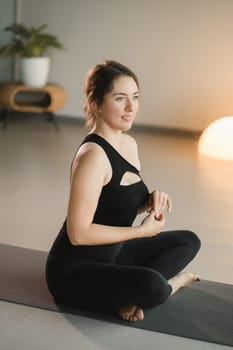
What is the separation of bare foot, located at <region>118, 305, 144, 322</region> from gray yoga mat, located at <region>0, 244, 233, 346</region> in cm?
2

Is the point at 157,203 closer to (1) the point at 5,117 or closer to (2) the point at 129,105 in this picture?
(2) the point at 129,105

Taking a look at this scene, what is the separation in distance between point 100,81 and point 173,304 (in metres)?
0.89

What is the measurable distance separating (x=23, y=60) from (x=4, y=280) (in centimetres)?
381

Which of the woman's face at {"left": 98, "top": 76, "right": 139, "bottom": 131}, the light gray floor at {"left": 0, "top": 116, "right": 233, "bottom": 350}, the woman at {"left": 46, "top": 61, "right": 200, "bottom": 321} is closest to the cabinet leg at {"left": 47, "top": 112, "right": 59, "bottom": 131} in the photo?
the light gray floor at {"left": 0, "top": 116, "right": 233, "bottom": 350}

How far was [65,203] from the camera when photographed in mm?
3729

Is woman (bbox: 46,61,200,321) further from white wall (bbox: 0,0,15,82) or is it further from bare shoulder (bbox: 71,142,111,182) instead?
white wall (bbox: 0,0,15,82)

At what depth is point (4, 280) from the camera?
2529mm

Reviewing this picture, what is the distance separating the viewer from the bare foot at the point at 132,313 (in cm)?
223

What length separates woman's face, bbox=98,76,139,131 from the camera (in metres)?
2.15

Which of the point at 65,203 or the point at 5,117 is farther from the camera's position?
the point at 5,117

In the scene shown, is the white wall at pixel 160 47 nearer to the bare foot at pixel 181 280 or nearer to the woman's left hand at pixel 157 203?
the bare foot at pixel 181 280

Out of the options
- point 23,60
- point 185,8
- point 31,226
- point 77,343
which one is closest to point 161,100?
point 185,8

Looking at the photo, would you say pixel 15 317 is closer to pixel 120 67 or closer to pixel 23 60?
pixel 120 67

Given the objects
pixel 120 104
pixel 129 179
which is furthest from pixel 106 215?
pixel 120 104
